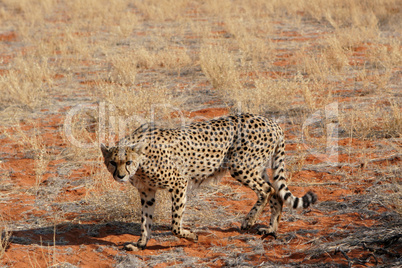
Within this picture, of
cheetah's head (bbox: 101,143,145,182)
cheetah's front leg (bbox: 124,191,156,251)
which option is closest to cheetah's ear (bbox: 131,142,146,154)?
cheetah's head (bbox: 101,143,145,182)

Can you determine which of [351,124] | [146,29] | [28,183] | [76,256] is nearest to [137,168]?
[76,256]

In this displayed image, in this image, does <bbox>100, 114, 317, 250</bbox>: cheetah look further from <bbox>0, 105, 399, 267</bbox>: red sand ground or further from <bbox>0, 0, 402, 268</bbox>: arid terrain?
<bbox>0, 0, 402, 268</bbox>: arid terrain

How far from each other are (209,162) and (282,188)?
0.69m

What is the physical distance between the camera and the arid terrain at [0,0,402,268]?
13.4 feet

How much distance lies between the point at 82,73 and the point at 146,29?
197 inches

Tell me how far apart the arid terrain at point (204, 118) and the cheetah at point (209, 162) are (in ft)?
0.84

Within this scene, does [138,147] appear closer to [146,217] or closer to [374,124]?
[146,217]

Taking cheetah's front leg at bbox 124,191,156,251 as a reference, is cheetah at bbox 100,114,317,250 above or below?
above

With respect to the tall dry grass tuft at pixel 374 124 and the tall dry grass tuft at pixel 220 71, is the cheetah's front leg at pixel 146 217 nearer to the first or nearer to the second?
the tall dry grass tuft at pixel 374 124

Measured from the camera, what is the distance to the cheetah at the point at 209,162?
4078 mm

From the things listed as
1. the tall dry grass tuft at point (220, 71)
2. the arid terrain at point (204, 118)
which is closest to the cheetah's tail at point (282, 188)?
the arid terrain at point (204, 118)

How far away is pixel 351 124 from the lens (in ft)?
22.2

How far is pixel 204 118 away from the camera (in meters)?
7.68

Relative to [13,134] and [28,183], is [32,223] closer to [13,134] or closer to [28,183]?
[28,183]
